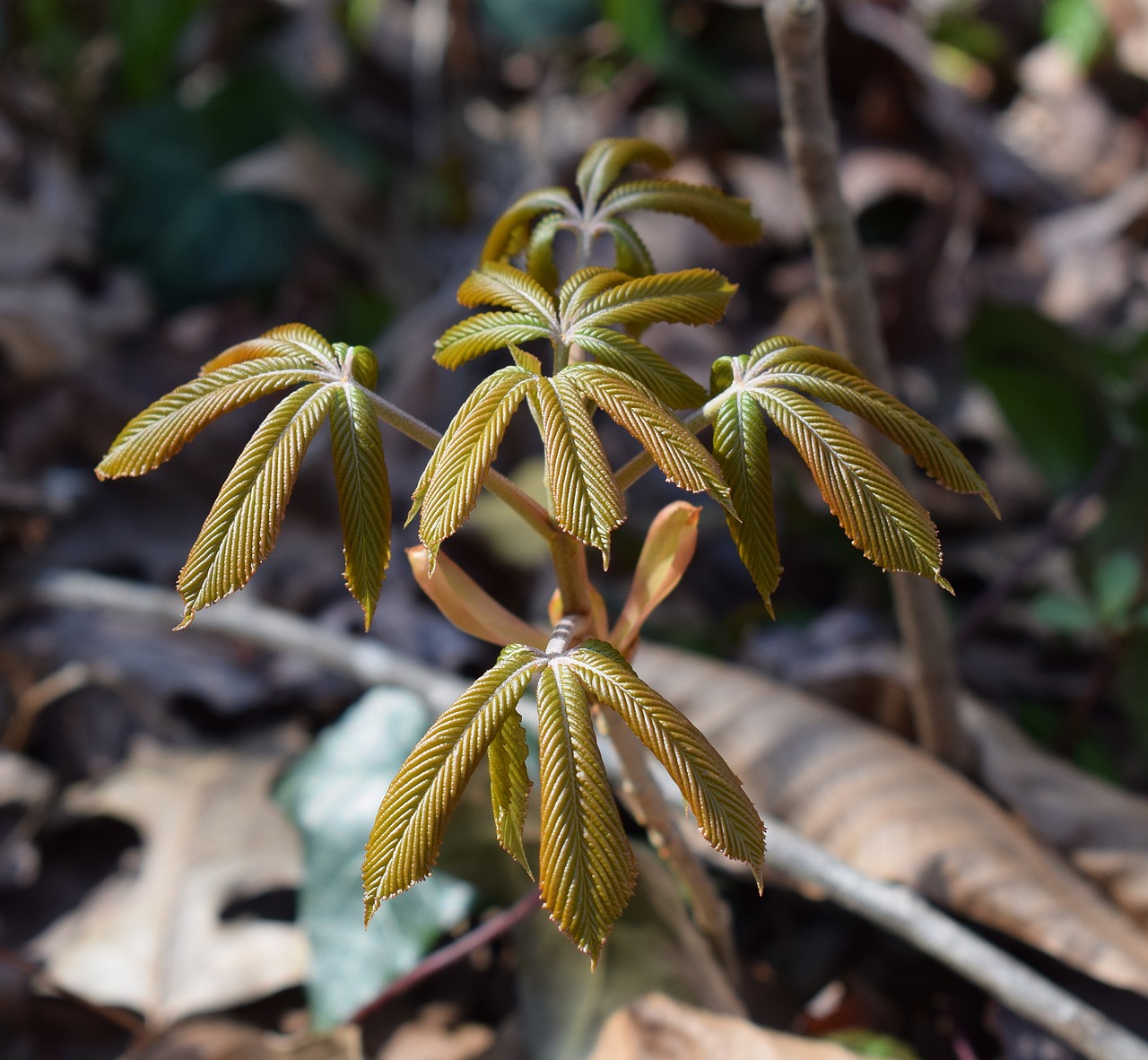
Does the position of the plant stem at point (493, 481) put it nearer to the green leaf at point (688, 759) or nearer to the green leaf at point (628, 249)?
the green leaf at point (688, 759)

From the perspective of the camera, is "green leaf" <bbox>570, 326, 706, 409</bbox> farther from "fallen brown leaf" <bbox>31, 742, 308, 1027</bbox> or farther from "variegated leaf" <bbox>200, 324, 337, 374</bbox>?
"fallen brown leaf" <bbox>31, 742, 308, 1027</bbox>

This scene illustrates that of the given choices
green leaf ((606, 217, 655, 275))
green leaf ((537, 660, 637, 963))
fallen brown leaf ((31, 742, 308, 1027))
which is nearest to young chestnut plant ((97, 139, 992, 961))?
green leaf ((537, 660, 637, 963))

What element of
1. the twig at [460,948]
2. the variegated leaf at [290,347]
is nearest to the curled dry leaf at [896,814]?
the twig at [460,948]

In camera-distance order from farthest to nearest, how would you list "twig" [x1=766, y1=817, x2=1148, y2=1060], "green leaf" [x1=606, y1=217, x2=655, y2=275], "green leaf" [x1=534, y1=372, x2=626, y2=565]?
"twig" [x1=766, y1=817, x2=1148, y2=1060], "green leaf" [x1=606, y1=217, x2=655, y2=275], "green leaf" [x1=534, y1=372, x2=626, y2=565]

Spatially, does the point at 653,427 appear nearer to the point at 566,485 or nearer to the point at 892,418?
the point at 566,485

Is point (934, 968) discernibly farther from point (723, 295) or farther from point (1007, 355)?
point (1007, 355)
